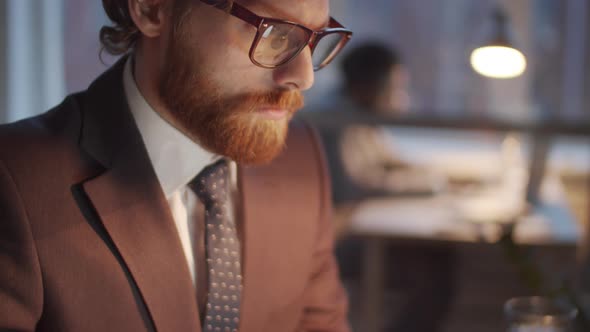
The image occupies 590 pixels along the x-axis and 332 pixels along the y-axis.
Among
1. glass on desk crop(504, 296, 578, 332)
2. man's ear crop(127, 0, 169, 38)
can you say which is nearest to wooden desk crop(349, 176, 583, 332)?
glass on desk crop(504, 296, 578, 332)

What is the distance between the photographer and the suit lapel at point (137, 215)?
3.54 feet

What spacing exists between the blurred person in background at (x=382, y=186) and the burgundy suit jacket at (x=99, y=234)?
1609mm

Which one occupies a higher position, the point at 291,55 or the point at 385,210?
the point at 291,55

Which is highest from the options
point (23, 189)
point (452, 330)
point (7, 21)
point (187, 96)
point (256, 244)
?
point (7, 21)

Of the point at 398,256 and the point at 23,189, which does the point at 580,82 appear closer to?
the point at 398,256

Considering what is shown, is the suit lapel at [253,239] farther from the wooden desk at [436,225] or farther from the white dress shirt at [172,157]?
the wooden desk at [436,225]

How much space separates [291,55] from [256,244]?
1.22 feet

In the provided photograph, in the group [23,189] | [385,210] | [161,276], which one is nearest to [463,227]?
[385,210]

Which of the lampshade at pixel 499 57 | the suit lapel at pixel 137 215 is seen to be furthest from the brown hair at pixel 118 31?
the lampshade at pixel 499 57

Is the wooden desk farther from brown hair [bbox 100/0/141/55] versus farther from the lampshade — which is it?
brown hair [bbox 100/0/141/55]

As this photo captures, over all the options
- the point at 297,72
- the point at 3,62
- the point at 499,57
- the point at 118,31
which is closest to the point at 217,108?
the point at 297,72

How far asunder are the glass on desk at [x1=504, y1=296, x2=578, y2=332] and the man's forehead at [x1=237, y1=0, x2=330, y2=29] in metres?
0.66

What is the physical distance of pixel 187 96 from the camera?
1.07 m

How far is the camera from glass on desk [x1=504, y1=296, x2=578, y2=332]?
4.25ft
